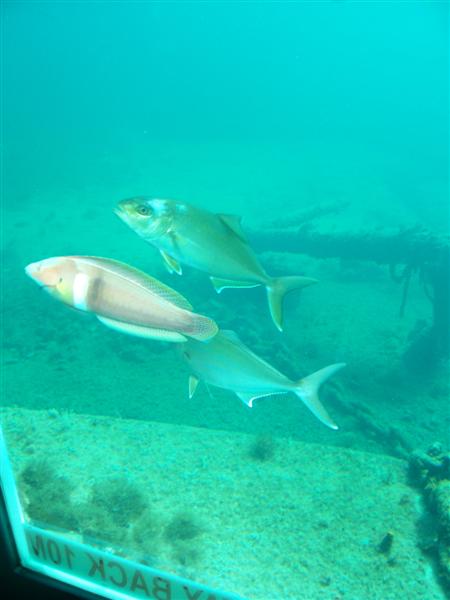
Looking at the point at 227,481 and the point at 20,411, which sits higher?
the point at 20,411

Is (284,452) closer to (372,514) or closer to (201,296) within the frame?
(372,514)

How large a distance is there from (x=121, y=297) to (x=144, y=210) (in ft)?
3.70

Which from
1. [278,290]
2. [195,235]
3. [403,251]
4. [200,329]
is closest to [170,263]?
[195,235]

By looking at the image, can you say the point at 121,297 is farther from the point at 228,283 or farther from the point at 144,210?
the point at 228,283

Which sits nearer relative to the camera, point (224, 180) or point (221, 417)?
point (221, 417)

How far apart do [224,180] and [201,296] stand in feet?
87.0

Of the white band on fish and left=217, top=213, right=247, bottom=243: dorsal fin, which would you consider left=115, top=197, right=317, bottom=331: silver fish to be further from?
the white band on fish

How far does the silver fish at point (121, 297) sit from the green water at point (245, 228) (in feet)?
12.0

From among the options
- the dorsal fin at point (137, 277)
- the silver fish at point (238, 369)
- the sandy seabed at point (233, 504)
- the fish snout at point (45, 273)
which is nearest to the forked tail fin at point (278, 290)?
the silver fish at point (238, 369)

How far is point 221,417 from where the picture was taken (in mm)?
6359

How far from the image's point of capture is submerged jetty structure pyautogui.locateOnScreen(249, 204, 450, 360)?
9.03 m

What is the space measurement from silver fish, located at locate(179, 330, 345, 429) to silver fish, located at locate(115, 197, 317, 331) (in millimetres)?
457

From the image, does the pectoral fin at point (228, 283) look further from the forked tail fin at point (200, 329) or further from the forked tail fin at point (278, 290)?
the forked tail fin at point (200, 329)

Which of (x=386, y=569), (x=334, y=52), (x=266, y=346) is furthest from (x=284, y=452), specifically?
(x=334, y=52)
